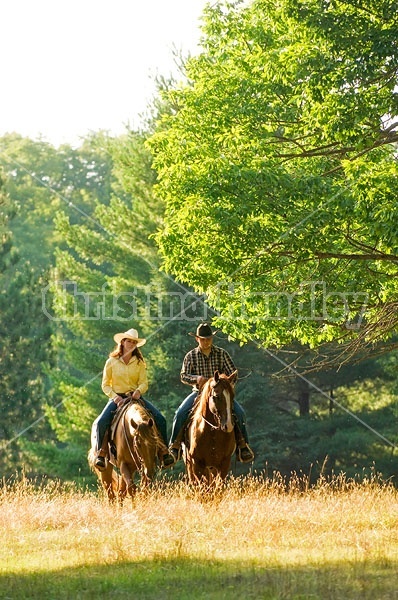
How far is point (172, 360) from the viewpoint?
101 ft

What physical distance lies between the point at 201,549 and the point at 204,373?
4661 millimetres

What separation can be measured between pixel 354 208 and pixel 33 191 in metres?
54.1

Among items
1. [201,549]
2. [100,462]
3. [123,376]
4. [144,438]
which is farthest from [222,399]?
[201,549]

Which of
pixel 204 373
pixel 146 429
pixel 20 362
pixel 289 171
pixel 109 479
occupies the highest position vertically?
pixel 289 171

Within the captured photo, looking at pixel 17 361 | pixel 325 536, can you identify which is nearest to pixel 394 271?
pixel 325 536

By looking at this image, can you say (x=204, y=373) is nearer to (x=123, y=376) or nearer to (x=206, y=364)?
(x=206, y=364)

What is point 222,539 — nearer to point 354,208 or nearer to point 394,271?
point 354,208

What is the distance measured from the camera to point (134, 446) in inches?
517

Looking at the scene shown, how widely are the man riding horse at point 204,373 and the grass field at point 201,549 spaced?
1.19 m

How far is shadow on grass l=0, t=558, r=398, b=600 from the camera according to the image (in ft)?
27.1

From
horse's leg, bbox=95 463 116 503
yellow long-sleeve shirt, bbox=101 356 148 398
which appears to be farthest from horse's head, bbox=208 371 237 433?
horse's leg, bbox=95 463 116 503

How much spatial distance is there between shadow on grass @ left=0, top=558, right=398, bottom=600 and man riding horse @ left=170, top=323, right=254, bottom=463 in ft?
15.6

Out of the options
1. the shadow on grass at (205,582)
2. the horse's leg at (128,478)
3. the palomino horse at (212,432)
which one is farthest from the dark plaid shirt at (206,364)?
the shadow on grass at (205,582)

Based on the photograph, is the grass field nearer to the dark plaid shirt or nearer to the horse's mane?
the horse's mane
